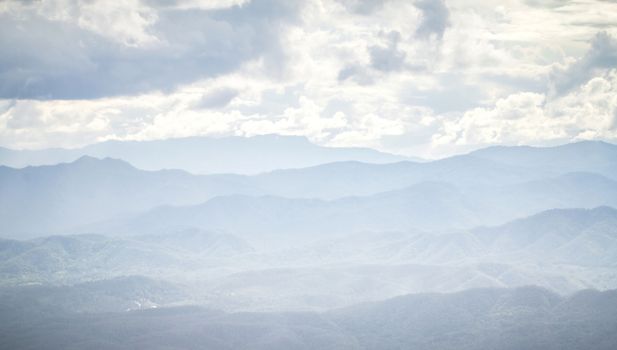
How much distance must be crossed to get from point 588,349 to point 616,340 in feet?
28.8

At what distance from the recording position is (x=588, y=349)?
198500mm

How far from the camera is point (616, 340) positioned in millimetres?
199250
